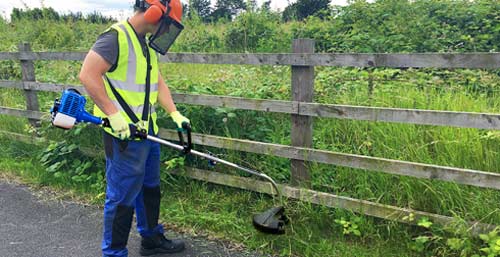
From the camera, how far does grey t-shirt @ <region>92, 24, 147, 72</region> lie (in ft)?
9.40

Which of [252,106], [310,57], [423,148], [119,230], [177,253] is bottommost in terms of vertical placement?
[177,253]

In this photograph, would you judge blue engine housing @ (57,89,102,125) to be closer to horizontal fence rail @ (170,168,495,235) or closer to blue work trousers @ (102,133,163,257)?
blue work trousers @ (102,133,163,257)

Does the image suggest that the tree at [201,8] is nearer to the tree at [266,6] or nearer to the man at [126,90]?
the tree at [266,6]

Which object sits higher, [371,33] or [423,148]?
[371,33]

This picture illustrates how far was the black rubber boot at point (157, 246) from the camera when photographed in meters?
3.66

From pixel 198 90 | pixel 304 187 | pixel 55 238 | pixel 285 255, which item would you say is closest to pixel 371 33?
pixel 198 90

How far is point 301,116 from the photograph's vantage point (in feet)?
12.7

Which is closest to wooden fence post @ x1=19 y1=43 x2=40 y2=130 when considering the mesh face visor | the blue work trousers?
the blue work trousers

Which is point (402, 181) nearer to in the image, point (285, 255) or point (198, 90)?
point (285, 255)

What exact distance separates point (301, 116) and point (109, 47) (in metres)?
1.70

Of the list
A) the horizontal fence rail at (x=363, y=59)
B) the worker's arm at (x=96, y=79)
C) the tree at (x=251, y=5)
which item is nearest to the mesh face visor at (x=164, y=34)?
the worker's arm at (x=96, y=79)

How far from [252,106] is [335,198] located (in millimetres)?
1086

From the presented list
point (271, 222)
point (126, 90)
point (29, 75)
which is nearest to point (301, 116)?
point (271, 222)

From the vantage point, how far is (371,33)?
8.24 meters
